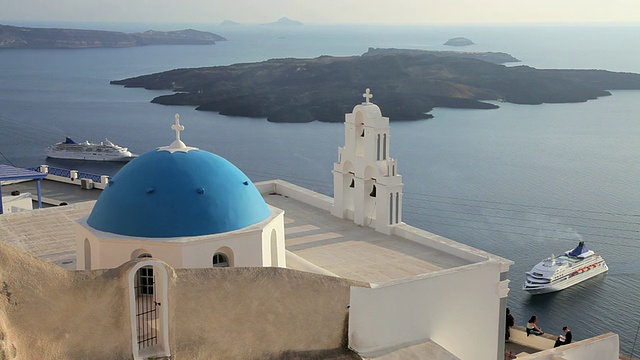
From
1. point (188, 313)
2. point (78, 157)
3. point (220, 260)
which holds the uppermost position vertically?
point (220, 260)

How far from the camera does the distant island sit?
221 feet

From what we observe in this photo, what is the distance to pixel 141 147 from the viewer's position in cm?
5397

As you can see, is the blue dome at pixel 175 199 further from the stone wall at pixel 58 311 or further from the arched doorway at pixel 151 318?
the stone wall at pixel 58 311

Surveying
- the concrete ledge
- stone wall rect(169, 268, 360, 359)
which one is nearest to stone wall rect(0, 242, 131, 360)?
stone wall rect(169, 268, 360, 359)

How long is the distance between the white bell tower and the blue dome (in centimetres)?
320

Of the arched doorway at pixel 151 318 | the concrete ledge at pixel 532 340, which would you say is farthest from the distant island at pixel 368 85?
the arched doorway at pixel 151 318

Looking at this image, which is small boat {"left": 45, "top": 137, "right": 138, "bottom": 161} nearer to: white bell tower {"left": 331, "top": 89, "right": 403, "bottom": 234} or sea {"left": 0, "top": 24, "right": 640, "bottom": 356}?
sea {"left": 0, "top": 24, "right": 640, "bottom": 356}

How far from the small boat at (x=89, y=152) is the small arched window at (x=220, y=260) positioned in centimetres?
4166

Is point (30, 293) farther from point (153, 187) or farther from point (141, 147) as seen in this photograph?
point (141, 147)

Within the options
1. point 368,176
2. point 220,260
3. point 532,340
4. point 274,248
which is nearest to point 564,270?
point 532,340

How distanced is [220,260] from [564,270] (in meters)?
22.4

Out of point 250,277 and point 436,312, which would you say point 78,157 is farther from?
point 250,277

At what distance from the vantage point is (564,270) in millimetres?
29406

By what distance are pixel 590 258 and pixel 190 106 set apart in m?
49.2
